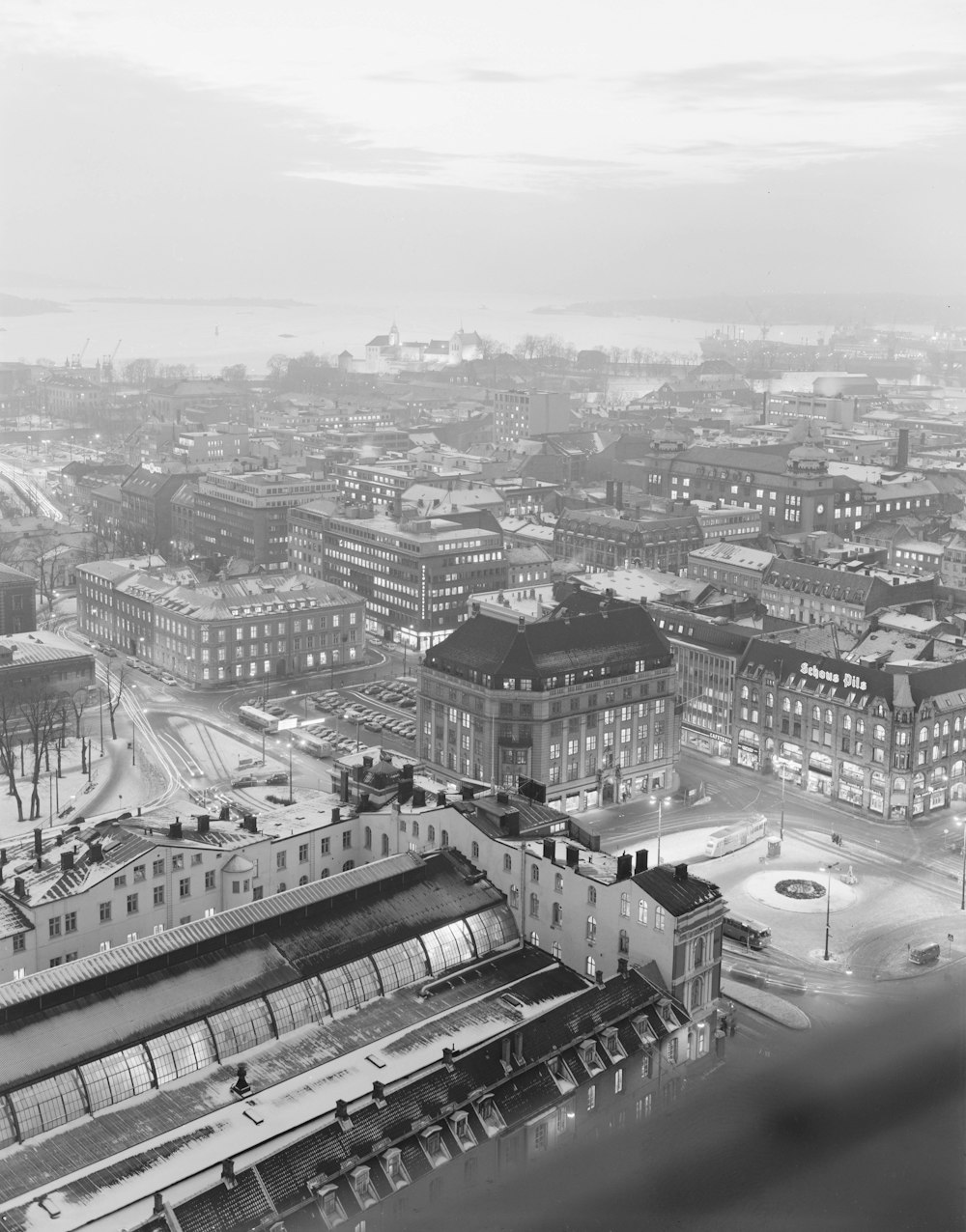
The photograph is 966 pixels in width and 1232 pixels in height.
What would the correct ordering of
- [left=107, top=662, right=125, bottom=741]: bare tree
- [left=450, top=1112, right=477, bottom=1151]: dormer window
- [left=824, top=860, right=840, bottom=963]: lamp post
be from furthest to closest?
[left=107, top=662, right=125, bottom=741]: bare tree
[left=824, top=860, right=840, bottom=963]: lamp post
[left=450, top=1112, right=477, bottom=1151]: dormer window

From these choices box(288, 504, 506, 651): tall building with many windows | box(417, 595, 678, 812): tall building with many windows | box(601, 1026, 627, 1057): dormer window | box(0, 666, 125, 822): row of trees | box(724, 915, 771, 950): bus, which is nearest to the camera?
box(601, 1026, 627, 1057): dormer window

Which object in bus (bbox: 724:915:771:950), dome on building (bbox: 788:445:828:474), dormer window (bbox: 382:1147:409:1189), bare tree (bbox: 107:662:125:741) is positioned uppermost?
dome on building (bbox: 788:445:828:474)

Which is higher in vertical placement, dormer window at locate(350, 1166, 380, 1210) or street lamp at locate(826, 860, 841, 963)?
dormer window at locate(350, 1166, 380, 1210)

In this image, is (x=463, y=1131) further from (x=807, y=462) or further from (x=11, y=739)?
(x=807, y=462)

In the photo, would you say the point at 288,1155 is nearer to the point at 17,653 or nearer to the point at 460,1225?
the point at 460,1225

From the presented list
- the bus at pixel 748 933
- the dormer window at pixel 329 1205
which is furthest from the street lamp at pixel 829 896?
the dormer window at pixel 329 1205

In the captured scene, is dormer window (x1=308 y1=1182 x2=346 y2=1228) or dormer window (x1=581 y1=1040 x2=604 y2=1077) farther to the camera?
dormer window (x1=581 y1=1040 x2=604 y2=1077)

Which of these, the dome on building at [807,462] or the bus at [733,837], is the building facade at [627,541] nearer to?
the dome on building at [807,462]

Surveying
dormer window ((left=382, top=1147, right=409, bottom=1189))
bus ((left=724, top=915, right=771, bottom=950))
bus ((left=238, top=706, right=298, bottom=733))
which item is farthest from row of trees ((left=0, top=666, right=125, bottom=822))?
dormer window ((left=382, top=1147, right=409, bottom=1189))

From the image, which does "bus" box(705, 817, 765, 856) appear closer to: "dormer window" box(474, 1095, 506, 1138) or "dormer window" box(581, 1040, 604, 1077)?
"dormer window" box(581, 1040, 604, 1077)
